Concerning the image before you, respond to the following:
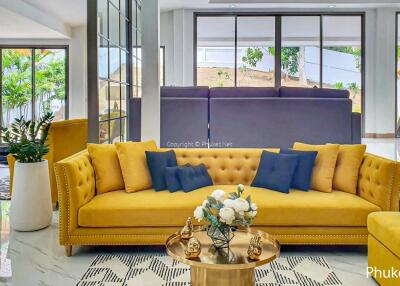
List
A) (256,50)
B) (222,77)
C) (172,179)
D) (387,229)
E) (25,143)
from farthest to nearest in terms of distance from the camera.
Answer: (222,77) → (256,50) → (25,143) → (172,179) → (387,229)

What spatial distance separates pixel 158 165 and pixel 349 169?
61.6 inches

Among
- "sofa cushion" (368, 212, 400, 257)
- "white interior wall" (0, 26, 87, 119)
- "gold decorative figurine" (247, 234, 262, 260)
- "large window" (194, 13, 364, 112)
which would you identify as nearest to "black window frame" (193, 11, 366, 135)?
"large window" (194, 13, 364, 112)

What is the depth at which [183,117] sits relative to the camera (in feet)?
18.0

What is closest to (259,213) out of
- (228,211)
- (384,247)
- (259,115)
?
(384,247)

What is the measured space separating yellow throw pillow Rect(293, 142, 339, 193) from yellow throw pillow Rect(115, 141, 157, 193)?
4.54ft

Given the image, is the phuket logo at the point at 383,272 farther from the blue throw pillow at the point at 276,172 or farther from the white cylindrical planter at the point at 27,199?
the white cylindrical planter at the point at 27,199

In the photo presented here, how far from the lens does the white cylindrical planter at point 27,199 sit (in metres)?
3.49

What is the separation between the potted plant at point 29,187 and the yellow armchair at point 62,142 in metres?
0.48

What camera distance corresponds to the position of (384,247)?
2316 millimetres

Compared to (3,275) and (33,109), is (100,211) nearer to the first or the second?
(3,275)

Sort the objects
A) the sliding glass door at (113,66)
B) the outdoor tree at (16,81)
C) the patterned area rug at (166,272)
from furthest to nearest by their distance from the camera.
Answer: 1. the outdoor tree at (16,81)
2. the sliding glass door at (113,66)
3. the patterned area rug at (166,272)

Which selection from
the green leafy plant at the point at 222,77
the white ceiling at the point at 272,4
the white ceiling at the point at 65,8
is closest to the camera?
the white ceiling at the point at 65,8

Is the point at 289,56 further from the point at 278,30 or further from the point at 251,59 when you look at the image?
the point at 251,59

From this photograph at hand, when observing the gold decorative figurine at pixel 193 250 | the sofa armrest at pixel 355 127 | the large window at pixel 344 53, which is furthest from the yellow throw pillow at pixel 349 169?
the large window at pixel 344 53
